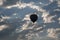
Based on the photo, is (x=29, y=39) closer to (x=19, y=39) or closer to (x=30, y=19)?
(x=19, y=39)

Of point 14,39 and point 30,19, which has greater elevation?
point 14,39

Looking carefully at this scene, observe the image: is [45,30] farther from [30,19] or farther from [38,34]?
[30,19]

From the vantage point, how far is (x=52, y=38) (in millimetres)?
51656

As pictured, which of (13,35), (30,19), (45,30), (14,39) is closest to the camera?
(30,19)

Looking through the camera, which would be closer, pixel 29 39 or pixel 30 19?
pixel 30 19

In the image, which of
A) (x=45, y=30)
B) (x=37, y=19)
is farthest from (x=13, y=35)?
(x=37, y=19)

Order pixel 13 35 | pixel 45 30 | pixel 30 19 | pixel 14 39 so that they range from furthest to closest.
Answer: pixel 14 39, pixel 13 35, pixel 45 30, pixel 30 19

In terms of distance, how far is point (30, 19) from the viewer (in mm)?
40906

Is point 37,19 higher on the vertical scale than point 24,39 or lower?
lower

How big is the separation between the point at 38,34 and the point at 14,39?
704 centimetres

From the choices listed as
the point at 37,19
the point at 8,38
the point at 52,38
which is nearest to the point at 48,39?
the point at 52,38

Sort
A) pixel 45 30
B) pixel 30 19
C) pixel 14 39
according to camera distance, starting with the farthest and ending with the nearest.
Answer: pixel 14 39, pixel 45 30, pixel 30 19

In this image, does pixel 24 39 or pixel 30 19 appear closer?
pixel 30 19

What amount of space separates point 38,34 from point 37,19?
757 cm
